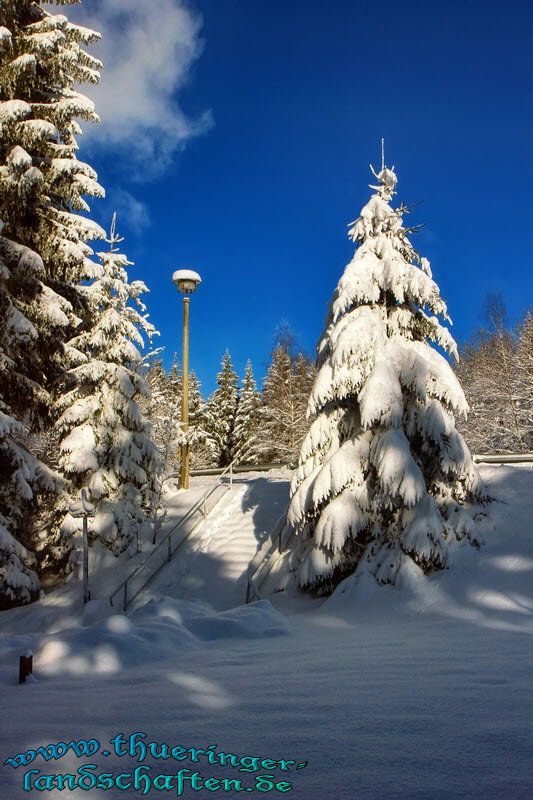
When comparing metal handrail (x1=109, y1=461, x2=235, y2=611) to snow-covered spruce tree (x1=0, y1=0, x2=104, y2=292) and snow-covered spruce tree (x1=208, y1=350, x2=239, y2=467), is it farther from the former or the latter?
snow-covered spruce tree (x1=208, y1=350, x2=239, y2=467)

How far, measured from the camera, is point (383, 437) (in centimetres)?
1034

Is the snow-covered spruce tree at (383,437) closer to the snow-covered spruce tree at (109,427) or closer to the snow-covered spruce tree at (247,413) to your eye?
the snow-covered spruce tree at (109,427)

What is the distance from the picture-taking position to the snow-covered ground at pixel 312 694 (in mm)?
2662

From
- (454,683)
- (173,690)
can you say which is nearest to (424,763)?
(454,683)

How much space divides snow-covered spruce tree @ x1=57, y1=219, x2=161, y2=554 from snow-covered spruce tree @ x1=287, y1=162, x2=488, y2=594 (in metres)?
5.71

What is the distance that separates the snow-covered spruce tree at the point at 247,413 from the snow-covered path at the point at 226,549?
1897 cm

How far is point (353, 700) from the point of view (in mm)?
3775

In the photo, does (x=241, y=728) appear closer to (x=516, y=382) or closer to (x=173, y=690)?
(x=173, y=690)

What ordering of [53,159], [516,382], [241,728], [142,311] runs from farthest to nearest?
[516,382], [142,311], [53,159], [241,728]

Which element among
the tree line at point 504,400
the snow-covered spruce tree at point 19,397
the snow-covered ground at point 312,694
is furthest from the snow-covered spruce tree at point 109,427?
the tree line at point 504,400

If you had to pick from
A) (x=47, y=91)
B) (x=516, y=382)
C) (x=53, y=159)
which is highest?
(x=47, y=91)

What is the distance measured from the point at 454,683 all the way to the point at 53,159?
14.8 metres

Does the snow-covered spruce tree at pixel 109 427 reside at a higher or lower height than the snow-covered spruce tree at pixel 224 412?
lower

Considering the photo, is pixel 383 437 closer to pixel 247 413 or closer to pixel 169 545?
pixel 169 545
